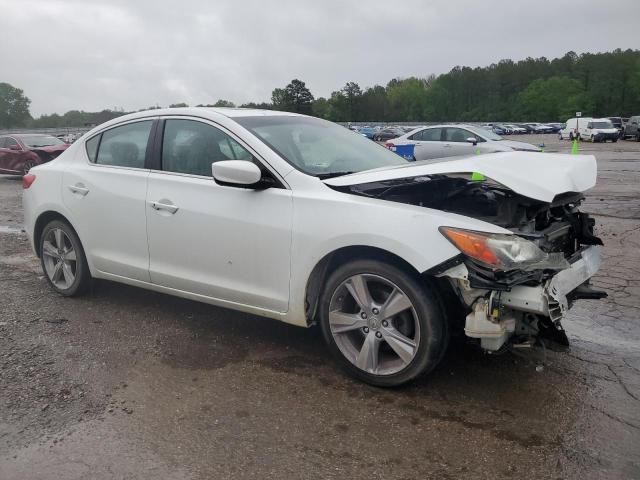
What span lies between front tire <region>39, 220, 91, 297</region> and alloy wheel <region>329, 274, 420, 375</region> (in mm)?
2627

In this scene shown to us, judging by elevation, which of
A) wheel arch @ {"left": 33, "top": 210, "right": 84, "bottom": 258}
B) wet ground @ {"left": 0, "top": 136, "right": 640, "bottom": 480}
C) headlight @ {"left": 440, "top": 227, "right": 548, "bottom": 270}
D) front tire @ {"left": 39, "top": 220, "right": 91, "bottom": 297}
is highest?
headlight @ {"left": 440, "top": 227, "right": 548, "bottom": 270}

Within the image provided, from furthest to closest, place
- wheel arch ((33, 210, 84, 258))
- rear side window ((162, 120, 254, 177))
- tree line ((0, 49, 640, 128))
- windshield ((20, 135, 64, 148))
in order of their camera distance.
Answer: tree line ((0, 49, 640, 128)), windshield ((20, 135, 64, 148)), wheel arch ((33, 210, 84, 258)), rear side window ((162, 120, 254, 177))

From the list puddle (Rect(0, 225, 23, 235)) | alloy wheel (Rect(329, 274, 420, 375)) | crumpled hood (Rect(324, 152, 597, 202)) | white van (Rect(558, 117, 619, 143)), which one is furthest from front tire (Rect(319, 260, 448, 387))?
white van (Rect(558, 117, 619, 143))

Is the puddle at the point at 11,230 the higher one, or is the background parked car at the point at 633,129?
the background parked car at the point at 633,129

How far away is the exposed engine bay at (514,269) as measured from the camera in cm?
315

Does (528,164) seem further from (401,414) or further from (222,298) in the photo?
(222,298)

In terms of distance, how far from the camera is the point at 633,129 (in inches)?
1818

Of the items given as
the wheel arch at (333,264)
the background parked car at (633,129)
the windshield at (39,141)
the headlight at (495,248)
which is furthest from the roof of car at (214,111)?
the background parked car at (633,129)

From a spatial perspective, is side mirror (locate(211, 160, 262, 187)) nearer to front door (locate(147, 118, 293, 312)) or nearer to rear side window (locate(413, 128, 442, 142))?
front door (locate(147, 118, 293, 312))

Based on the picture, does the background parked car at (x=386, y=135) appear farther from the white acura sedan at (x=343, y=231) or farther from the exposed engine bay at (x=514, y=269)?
the exposed engine bay at (x=514, y=269)

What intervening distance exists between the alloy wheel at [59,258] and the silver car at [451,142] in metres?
13.3

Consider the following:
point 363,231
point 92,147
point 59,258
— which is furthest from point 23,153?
point 363,231

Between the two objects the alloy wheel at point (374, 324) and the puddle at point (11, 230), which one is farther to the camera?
the puddle at point (11, 230)

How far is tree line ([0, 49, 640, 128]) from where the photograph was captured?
10738 cm
